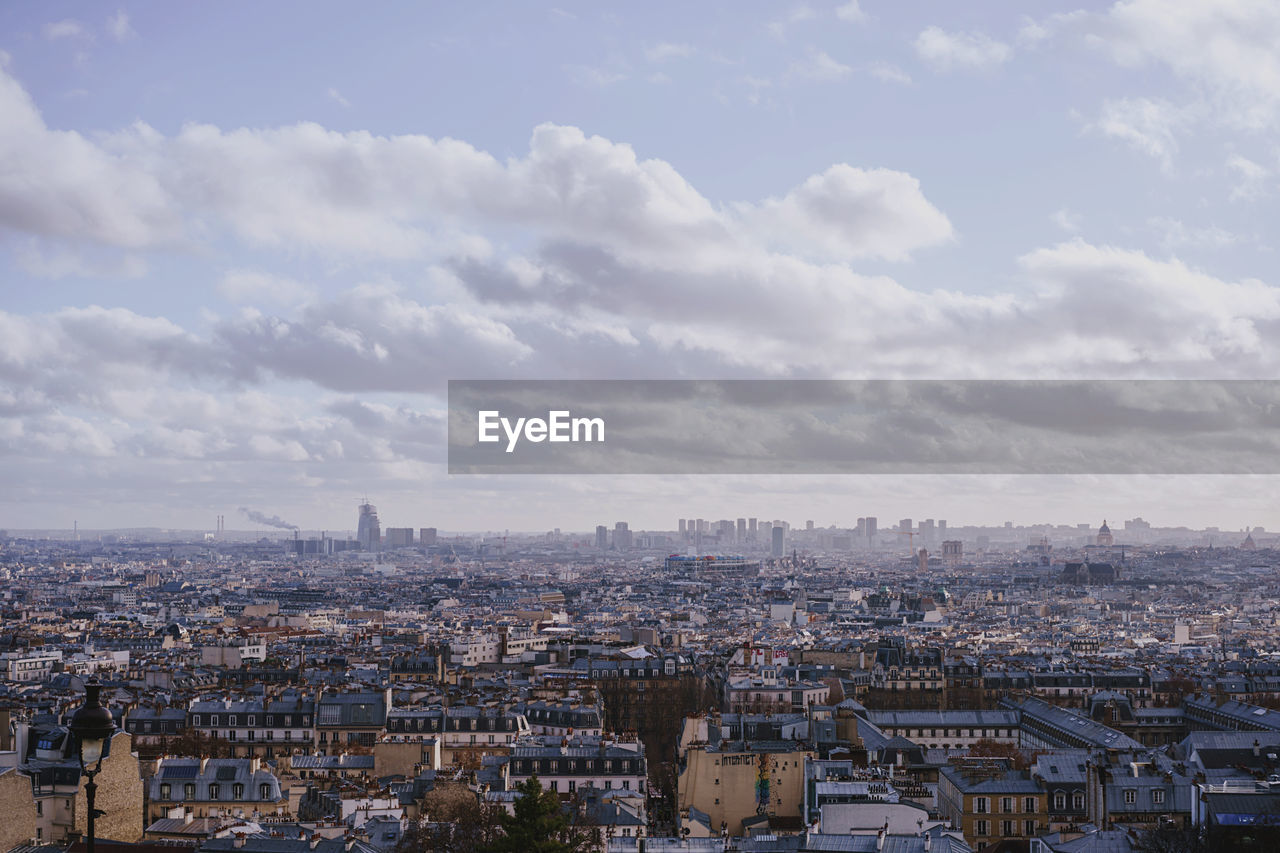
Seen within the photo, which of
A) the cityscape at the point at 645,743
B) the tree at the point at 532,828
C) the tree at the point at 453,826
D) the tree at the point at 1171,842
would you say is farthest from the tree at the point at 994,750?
the tree at the point at 532,828

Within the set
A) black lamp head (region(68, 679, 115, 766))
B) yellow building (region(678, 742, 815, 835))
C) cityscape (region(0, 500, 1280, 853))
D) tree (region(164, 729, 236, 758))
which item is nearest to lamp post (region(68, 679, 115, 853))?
black lamp head (region(68, 679, 115, 766))

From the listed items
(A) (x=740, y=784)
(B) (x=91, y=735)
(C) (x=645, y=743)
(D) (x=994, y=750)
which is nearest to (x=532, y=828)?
(B) (x=91, y=735)

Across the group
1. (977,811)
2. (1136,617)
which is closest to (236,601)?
(1136,617)

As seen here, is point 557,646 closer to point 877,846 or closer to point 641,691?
point 641,691

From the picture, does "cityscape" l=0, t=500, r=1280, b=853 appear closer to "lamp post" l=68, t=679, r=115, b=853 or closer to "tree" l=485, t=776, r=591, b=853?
"lamp post" l=68, t=679, r=115, b=853

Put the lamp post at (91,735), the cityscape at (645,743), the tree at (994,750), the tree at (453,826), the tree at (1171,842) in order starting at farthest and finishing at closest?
the tree at (994,750), the cityscape at (645,743), the tree at (453,826), the tree at (1171,842), the lamp post at (91,735)

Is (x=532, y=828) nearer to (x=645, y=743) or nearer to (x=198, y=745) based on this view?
(x=198, y=745)

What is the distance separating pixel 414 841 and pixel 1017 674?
2055 inches

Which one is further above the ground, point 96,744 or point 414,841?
point 96,744

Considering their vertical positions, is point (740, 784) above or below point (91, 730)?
below

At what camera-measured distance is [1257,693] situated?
255 ft

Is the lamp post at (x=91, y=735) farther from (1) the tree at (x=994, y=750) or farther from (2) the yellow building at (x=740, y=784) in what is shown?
(1) the tree at (x=994, y=750)

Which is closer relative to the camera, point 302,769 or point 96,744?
point 96,744

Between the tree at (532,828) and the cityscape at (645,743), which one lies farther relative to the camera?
the cityscape at (645,743)
